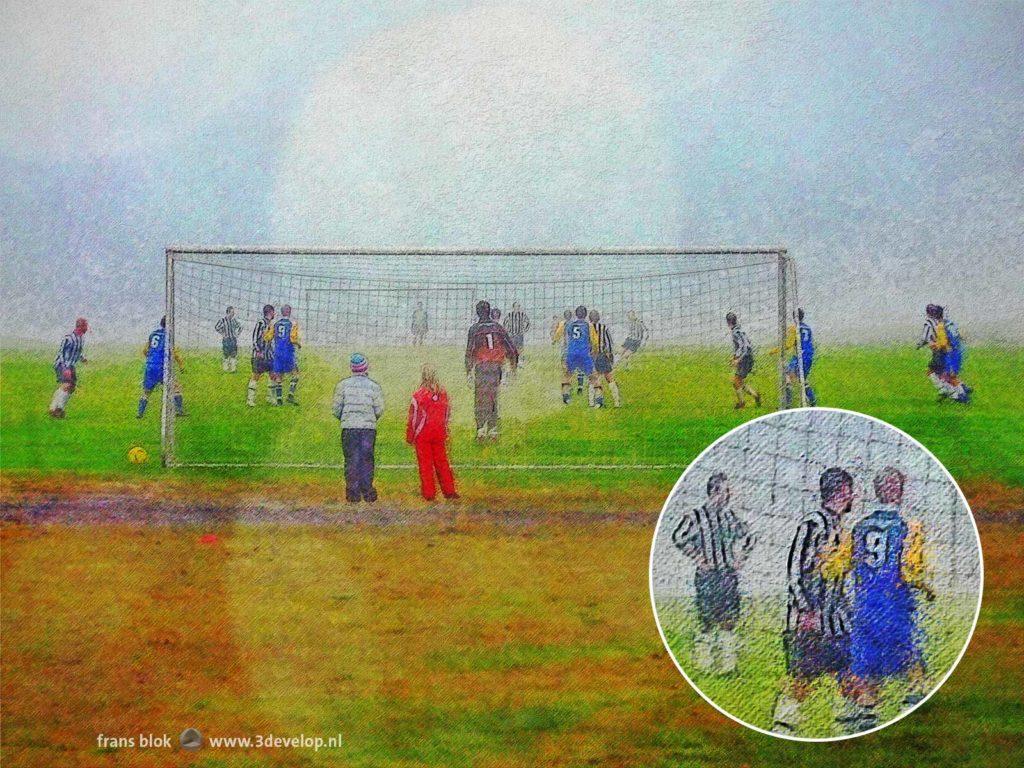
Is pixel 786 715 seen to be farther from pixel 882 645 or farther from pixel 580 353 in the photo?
pixel 580 353

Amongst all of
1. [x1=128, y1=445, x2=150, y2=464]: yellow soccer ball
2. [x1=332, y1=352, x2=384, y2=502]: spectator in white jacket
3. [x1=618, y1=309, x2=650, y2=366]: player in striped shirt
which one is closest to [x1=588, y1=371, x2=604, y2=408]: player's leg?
[x1=618, y1=309, x2=650, y2=366]: player in striped shirt

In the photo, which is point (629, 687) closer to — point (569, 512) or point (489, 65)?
point (569, 512)

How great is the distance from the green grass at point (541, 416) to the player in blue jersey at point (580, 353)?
5cm

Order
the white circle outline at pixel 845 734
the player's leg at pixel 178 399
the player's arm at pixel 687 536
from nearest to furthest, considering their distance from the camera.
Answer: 1. the white circle outline at pixel 845 734
2. the player's arm at pixel 687 536
3. the player's leg at pixel 178 399

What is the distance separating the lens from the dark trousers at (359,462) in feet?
15.3

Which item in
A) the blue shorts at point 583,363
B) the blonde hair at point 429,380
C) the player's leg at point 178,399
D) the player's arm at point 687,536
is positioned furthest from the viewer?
the player's leg at point 178,399

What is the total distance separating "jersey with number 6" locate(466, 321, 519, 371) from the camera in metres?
4.73

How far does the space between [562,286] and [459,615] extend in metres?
1.37

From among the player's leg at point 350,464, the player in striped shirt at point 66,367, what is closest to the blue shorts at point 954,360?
the player's leg at point 350,464

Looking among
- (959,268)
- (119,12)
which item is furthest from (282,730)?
(959,268)

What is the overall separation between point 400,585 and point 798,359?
1.81 m

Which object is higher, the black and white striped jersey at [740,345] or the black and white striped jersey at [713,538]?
the black and white striped jersey at [740,345]

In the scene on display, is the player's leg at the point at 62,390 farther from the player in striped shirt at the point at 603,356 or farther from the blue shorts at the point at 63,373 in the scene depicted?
the player in striped shirt at the point at 603,356

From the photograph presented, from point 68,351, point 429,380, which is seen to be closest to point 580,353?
point 429,380
